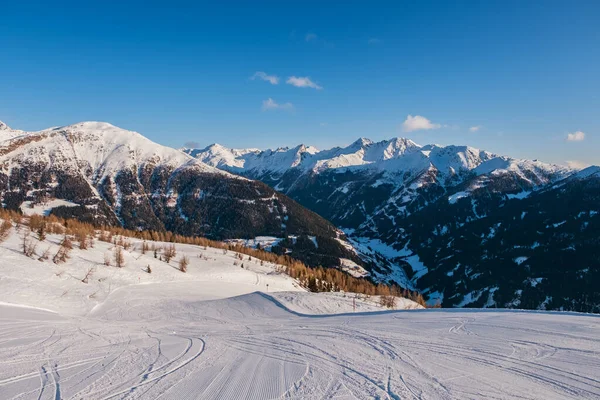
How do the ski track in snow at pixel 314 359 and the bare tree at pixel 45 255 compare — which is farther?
the bare tree at pixel 45 255

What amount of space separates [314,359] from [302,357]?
0.59m

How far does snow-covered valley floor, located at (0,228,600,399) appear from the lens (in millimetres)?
9727

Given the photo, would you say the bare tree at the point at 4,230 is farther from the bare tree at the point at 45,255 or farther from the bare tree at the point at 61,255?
the bare tree at the point at 61,255

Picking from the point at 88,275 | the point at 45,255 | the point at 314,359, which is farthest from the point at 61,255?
the point at 314,359

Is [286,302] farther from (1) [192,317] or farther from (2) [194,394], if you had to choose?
(2) [194,394]

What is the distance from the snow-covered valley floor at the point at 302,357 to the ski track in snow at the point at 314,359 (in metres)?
0.05

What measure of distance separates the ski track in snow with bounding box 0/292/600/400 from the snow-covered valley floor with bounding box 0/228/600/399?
49 millimetres

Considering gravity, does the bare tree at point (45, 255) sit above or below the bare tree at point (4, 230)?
below

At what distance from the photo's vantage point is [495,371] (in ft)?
35.6

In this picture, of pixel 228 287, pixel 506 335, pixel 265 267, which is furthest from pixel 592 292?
pixel 506 335

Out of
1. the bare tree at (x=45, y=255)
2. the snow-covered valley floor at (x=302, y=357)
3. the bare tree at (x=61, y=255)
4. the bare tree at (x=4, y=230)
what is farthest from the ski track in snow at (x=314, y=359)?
the bare tree at (x=4, y=230)

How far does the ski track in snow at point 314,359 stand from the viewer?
970 centimetres

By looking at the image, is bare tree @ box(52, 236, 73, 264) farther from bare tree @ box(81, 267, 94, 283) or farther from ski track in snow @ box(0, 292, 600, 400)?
ski track in snow @ box(0, 292, 600, 400)

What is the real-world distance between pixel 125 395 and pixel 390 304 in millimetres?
41329
